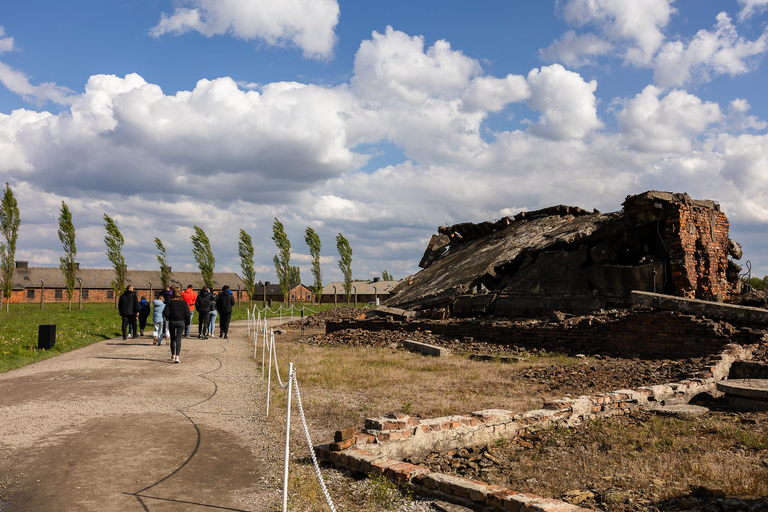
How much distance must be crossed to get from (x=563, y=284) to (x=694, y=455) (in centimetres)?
1124

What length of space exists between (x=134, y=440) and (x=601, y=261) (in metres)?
13.9

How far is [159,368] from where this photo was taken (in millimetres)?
11297

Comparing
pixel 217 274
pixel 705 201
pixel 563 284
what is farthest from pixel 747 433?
pixel 217 274

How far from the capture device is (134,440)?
6.00 metres

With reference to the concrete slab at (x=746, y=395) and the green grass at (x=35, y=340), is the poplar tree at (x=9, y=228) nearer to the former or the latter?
the green grass at (x=35, y=340)

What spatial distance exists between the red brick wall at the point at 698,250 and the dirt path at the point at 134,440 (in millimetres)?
11963

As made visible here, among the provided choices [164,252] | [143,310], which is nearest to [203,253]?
[164,252]

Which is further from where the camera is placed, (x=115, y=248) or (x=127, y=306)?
(x=115, y=248)

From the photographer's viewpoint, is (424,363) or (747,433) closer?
(747,433)

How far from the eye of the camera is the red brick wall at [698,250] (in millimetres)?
14430

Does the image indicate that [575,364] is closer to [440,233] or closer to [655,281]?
[655,281]

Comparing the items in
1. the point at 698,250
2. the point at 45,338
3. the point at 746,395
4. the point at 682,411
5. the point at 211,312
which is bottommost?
the point at 682,411

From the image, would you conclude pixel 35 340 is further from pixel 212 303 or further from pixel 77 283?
pixel 77 283

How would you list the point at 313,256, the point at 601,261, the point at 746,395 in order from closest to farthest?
1. the point at 746,395
2. the point at 601,261
3. the point at 313,256
